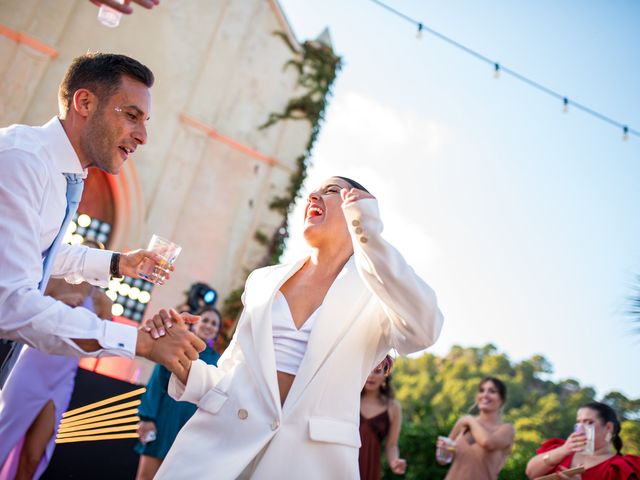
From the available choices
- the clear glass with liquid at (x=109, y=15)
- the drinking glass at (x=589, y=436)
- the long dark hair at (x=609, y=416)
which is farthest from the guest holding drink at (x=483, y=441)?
the clear glass with liquid at (x=109, y=15)

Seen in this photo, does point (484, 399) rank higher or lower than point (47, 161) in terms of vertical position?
lower

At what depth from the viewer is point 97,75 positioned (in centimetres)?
260

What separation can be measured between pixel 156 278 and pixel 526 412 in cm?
3317

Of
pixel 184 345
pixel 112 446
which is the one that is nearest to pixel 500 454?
pixel 112 446

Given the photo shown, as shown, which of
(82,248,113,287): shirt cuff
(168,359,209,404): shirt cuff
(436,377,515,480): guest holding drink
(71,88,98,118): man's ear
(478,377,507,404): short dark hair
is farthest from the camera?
(478,377,507,404): short dark hair

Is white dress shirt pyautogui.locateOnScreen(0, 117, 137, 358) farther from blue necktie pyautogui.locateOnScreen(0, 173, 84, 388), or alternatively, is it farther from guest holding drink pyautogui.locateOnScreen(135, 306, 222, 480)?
guest holding drink pyautogui.locateOnScreen(135, 306, 222, 480)

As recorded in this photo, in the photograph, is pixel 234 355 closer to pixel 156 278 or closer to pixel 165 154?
pixel 156 278

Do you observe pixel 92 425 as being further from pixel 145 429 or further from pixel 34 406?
pixel 145 429

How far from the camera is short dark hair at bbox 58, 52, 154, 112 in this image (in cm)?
259

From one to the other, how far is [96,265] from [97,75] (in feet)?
3.24

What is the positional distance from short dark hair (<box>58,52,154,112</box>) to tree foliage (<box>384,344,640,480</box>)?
7.19m

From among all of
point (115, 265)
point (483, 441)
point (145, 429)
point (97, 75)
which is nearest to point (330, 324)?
point (115, 265)

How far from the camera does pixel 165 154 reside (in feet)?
33.3

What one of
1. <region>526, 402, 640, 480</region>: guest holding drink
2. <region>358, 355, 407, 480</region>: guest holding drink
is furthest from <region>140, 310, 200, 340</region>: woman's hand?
<region>526, 402, 640, 480</region>: guest holding drink
